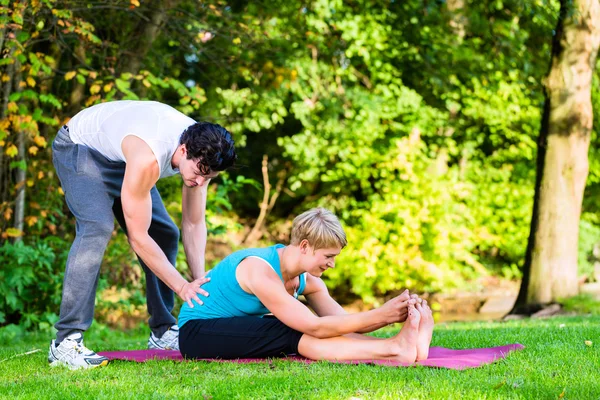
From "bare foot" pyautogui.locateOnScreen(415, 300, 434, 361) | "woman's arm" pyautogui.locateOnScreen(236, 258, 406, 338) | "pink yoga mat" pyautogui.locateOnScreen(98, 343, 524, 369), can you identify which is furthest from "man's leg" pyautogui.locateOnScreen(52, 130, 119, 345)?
"bare foot" pyautogui.locateOnScreen(415, 300, 434, 361)

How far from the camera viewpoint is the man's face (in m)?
3.68

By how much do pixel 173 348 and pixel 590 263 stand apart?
11579mm

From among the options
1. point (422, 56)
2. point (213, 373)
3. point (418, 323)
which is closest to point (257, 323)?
point (213, 373)

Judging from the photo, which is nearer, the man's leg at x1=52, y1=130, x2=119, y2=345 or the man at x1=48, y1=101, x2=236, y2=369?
the man at x1=48, y1=101, x2=236, y2=369

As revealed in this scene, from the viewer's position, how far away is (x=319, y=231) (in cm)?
376

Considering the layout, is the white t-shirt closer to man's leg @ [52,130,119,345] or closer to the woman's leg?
man's leg @ [52,130,119,345]

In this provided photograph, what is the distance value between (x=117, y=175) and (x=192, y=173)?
620 millimetres

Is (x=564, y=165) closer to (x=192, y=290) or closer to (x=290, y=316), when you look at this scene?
(x=290, y=316)

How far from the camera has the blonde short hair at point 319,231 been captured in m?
3.76

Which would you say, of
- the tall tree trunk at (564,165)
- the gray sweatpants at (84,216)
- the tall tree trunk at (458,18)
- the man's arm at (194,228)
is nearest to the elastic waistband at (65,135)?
the gray sweatpants at (84,216)

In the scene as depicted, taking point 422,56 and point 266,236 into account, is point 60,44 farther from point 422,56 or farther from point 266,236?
point 266,236

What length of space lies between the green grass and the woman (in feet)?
0.50

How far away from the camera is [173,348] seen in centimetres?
458

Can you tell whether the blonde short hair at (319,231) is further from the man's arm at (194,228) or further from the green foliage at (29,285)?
the green foliage at (29,285)
